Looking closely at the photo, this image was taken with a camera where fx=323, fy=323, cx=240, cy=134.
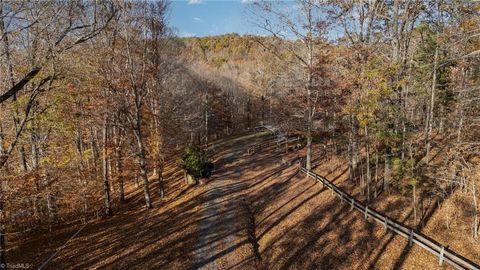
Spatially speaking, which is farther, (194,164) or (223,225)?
(194,164)

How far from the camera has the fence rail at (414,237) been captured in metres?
12.0

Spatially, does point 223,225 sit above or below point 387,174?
below

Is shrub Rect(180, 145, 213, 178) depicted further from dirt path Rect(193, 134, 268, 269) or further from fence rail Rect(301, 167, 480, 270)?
fence rail Rect(301, 167, 480, 270)

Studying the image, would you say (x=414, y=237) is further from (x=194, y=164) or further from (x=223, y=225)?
(x=194, y=164)


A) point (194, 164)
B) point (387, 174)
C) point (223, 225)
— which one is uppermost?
point (387, 174)

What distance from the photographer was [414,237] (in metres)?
14.1

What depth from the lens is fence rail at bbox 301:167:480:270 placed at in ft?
39.3

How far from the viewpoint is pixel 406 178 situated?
15.7 meters

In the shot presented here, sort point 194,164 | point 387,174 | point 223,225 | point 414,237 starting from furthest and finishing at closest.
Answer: point 194,164
point 387,174
point 223,225
point 414,237

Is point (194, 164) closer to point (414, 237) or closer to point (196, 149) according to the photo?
point (196, 149)

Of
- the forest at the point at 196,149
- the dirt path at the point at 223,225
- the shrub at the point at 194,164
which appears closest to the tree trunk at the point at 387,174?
the forest at the point at 196,149

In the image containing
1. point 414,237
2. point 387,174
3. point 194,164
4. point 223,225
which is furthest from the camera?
point 194,164

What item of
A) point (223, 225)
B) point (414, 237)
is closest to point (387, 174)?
point (414, 237)

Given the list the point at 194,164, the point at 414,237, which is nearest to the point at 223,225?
the point at 414,237
